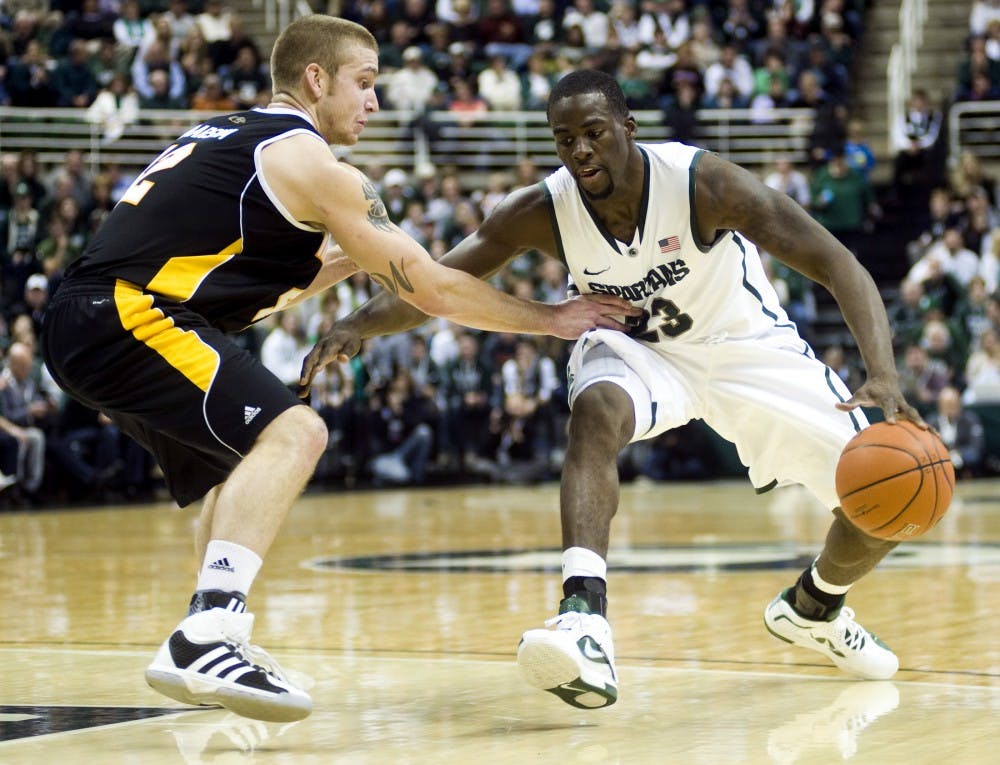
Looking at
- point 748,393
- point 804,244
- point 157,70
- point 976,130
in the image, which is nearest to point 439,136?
point 157,70

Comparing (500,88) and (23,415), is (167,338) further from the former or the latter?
(500,88)

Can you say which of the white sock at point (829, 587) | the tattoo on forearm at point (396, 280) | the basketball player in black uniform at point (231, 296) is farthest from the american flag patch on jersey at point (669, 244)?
the white sock at point (829, 587)

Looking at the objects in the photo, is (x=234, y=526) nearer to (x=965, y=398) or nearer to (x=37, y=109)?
(x=965, y=398)

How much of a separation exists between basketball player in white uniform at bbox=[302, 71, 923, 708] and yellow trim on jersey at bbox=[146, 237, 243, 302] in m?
0.71

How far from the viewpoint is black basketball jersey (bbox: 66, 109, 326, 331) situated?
14.5 ft

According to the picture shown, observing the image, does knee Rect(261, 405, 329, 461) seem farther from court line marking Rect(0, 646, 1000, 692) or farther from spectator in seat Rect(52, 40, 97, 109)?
spectator in seat Rect(52, 40, 97, 109)

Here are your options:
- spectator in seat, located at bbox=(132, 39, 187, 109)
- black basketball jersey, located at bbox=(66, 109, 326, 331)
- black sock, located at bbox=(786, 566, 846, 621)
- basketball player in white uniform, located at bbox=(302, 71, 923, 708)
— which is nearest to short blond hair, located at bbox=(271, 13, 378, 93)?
black basketball jersey, located at bbox=(66, 109, 326, 331)

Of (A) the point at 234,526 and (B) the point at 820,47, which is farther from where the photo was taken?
(B) the point at 820,47

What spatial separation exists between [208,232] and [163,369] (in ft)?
1.28

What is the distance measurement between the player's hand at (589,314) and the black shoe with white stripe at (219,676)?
1378 millimetres

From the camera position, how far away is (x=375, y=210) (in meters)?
4.52

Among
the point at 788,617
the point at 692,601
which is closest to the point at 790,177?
the point at 692,601

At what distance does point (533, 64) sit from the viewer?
64.7 feet

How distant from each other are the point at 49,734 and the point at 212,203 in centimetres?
142
